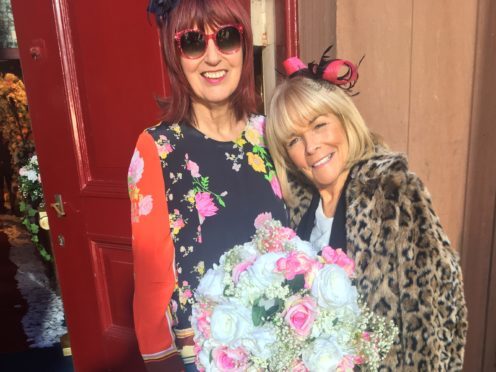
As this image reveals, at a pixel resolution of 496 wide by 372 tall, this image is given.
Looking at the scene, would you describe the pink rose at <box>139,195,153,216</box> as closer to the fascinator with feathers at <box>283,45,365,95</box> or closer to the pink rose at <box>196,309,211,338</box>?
the pink rose at <box>196,309,211,338</box>

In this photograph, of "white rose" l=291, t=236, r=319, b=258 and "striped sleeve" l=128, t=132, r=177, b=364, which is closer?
"white rose" l=291, t=236, r=319, b=258

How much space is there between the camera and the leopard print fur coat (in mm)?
1112

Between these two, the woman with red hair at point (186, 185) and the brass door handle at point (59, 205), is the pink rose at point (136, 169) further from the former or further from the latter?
the brass door handle at point (59, 205)

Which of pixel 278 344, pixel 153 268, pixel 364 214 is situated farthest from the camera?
pixel 153 268

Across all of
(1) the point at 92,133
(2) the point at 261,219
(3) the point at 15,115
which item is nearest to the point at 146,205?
(2) the point at 261,219

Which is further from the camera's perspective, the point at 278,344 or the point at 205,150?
the point at 205,150

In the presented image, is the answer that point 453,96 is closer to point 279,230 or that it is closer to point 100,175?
point 279,230

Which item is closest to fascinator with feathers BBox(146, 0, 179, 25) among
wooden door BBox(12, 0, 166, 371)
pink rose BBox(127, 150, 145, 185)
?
A: pink rose BBox(127, 150, 145, 185)

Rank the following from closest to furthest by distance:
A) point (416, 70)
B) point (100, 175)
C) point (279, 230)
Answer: point (279, 230), point (416, 70), point (100, 175)

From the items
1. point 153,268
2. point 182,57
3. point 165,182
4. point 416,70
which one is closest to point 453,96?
point 416,70

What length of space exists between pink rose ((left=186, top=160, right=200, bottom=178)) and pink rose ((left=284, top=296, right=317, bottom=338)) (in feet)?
2.12

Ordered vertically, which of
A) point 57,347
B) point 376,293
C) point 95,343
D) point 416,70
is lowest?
point 57,347

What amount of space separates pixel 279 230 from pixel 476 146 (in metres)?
1.36

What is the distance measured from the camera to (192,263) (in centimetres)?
135
